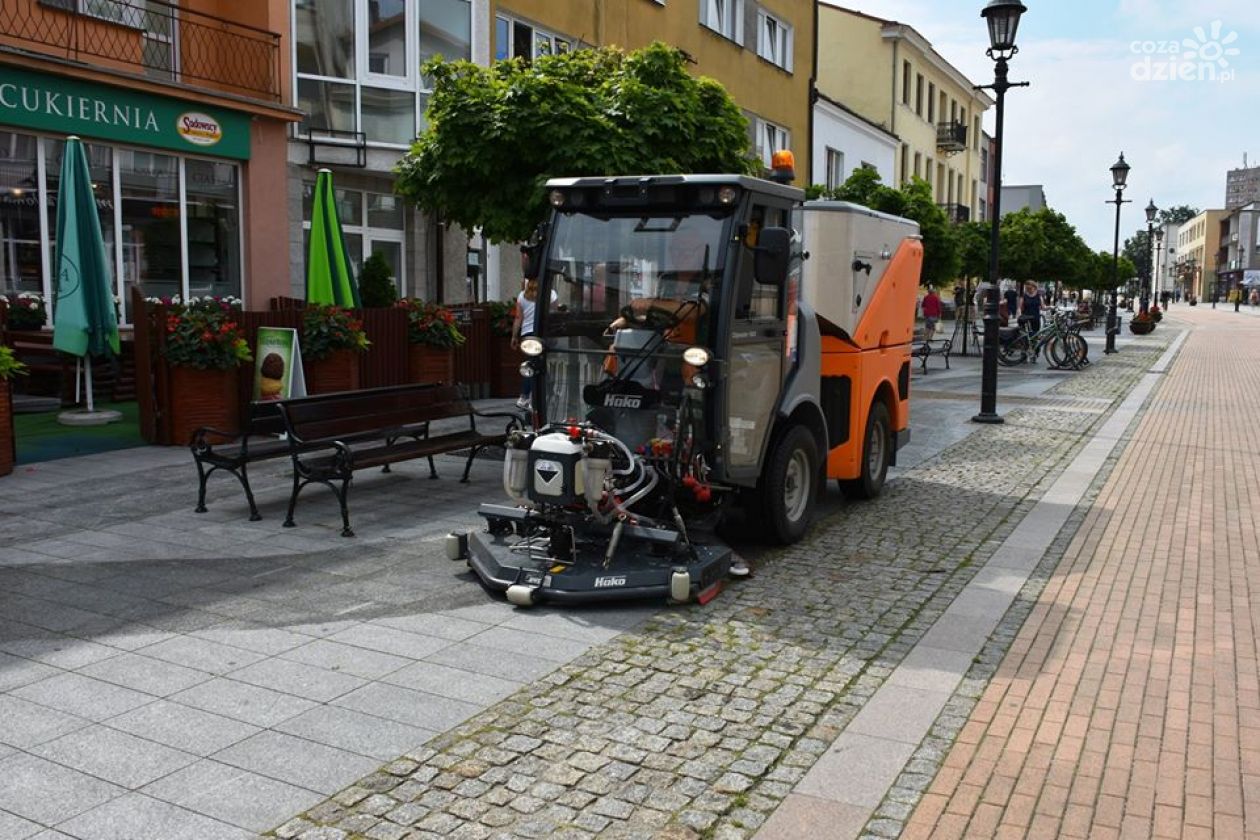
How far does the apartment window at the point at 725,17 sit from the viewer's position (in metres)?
26.1

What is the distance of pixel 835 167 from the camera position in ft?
112

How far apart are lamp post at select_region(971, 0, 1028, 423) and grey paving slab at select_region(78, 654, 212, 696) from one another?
1189 centimetres

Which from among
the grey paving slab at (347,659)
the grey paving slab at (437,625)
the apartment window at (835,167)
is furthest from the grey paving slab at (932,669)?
the apartment window at (835,167)

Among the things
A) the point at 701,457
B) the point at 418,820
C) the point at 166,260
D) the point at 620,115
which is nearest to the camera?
the point at 418,820

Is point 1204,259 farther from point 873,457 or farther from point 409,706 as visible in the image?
point 409,706

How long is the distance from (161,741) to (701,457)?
3437 millimetres

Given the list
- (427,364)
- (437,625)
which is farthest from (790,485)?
(427,364)

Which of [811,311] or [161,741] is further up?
[811,311]

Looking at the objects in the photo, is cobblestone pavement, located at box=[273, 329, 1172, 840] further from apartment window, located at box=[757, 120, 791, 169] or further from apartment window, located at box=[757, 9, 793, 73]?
apartment window, located at box=[757, 9, 793, 73]

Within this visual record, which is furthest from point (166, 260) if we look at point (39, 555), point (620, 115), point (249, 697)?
point (249, 697)

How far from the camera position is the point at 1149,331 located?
147 feet

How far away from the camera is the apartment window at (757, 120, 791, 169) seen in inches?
1139

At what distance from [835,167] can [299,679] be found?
103 feet

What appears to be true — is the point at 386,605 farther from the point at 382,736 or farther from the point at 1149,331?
the point at 1149,331
